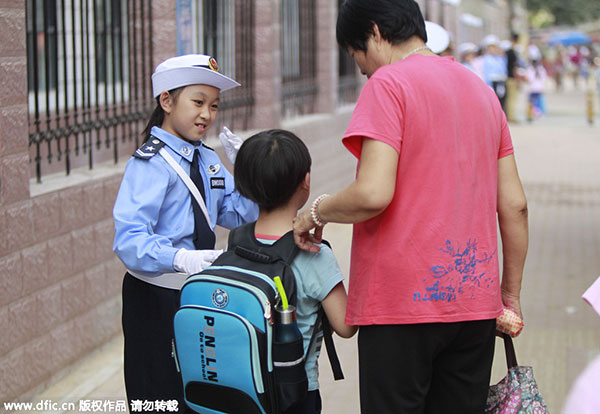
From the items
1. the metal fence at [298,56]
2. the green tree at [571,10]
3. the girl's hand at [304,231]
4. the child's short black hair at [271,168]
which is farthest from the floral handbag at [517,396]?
the green tree at [571,10]

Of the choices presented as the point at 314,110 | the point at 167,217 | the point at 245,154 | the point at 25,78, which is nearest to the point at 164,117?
the point at 167,217

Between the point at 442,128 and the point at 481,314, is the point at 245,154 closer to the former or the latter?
the point at 442,128

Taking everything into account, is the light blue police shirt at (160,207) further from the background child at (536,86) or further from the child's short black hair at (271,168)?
the background child at (536,86)

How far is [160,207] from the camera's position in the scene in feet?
10.8

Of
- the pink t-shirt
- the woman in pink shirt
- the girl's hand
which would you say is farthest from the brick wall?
the pink t-shirt

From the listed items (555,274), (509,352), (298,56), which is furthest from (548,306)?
(298,56)

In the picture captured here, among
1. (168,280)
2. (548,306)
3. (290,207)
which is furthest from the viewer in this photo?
(548,306)

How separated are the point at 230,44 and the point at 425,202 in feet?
22.6

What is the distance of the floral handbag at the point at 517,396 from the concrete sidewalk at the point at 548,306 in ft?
6.27

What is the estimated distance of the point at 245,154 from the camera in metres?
2.90

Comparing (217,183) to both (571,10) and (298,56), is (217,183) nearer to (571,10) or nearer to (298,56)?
(298,56)

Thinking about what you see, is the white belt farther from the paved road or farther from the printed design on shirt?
the paved road

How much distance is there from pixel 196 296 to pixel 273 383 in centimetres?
34

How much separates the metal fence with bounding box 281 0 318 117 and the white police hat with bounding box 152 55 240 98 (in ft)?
24.6
